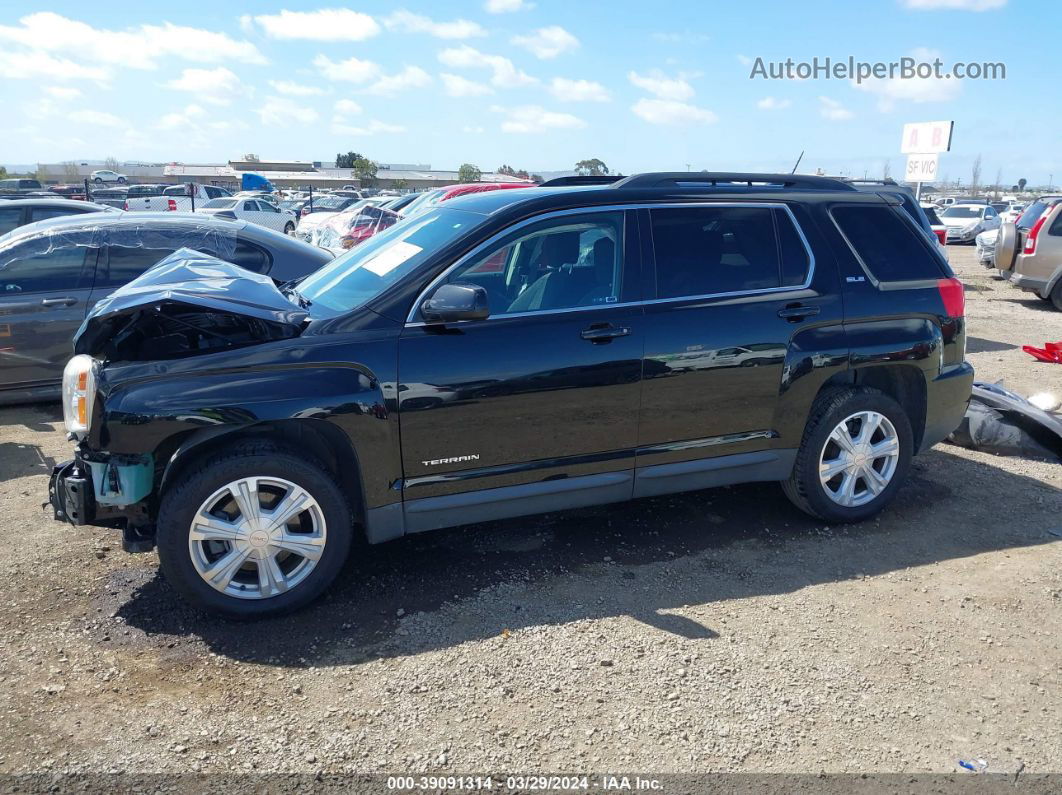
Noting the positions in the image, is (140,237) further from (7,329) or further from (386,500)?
(386,500)

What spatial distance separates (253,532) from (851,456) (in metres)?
3.29

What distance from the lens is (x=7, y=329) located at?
6.67m

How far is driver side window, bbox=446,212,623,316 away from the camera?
399cm

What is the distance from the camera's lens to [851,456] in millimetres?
4680

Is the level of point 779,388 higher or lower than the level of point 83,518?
higher

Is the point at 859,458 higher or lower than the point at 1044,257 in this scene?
lower

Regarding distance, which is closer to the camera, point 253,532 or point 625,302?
point 253,532

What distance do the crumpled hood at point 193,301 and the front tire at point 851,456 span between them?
289cm

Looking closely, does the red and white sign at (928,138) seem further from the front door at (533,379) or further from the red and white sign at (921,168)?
the front door at (533,379)

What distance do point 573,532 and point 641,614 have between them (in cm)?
95

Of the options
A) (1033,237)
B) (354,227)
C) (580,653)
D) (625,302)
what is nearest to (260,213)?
(354,227)

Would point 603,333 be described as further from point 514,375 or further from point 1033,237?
point 1033,237

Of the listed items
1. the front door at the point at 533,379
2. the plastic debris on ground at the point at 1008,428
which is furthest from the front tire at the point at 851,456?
the plastic debris on ground at the point at 1008,428

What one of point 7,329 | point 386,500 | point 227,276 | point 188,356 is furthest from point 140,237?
point 386,500
